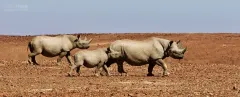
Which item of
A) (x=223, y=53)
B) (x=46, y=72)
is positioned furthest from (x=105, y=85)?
(x=223, y=53)

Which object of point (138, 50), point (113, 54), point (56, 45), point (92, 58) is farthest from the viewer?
point (56, 45)

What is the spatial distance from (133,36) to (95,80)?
28.5 metres

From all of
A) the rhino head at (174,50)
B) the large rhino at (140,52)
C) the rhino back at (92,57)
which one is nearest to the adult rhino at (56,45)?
the large rhino at (140,52)

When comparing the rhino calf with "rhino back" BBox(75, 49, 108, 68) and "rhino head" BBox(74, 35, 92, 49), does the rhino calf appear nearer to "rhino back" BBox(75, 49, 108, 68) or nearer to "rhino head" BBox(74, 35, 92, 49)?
"rhino back" BBox(75, 49, 108, 68)

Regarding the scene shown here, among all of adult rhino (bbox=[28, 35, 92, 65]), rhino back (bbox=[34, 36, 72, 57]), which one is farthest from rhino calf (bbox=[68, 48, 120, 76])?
rhino back (bbox=[34, 36, 72, 57])

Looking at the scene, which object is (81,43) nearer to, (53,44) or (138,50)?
(53,44)

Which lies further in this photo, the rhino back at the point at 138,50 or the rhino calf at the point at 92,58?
the rhino back at the point at 138,50

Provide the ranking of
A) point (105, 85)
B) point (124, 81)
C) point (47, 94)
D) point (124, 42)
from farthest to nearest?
point (124, 42), point (124, 81), point (105, 85), point (47, 94)

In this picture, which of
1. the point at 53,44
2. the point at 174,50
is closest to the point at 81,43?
the point at 53,44

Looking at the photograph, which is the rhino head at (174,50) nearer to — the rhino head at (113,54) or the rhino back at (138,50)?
the rhino back at (138,50)

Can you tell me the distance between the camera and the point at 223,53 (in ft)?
105

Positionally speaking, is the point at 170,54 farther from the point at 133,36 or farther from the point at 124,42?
the point at 133,36

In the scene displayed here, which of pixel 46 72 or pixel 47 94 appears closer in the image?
pixel 47 94

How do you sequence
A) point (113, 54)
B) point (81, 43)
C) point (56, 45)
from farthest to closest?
point (56, 45) → point (81, 43) → point (113, 54)
